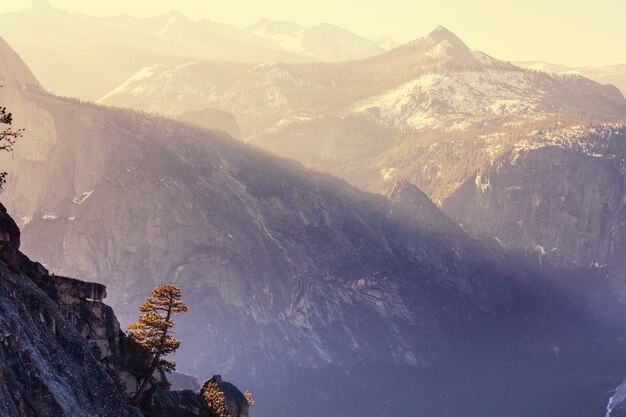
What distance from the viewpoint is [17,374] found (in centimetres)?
7075

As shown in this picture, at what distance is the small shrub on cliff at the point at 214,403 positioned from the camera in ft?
362

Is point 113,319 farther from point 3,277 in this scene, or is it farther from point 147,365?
point 3,277

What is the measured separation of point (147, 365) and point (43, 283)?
48.9ft

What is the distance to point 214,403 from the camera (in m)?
111

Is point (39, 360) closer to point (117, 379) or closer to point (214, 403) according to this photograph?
point (117, 379)

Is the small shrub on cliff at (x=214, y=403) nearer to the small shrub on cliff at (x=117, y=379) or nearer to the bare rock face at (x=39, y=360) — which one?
the small shrub on cliff at (x=117, y=379)

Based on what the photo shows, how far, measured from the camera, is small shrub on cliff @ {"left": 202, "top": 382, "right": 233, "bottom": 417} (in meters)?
110

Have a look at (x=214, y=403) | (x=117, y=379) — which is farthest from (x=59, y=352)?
(x=214, y=403)

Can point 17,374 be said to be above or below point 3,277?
below

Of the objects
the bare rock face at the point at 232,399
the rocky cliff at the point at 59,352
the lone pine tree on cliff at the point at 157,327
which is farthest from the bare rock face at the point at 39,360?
the bare rock face at the point at 232,399

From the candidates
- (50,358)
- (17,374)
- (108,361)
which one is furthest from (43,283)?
(17,374)

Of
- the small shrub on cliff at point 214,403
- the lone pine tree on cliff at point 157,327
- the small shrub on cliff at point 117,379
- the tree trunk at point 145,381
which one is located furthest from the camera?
the small shrub on cliff at point 214,403

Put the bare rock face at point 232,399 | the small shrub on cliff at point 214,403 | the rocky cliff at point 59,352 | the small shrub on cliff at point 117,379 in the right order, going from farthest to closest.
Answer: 1. the bare rock face at point 232,399
2. the small shrub on cliff at point 214,403
3. the small shrub on cliff at point 117,379
4. the rocky cliff at point 59,352

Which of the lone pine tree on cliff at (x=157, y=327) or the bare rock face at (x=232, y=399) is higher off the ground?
the lone pine tree on cliff at (x=157, y=327)
